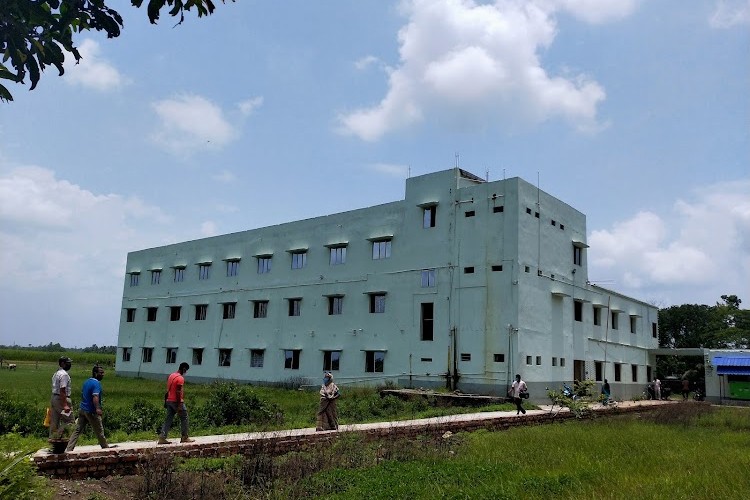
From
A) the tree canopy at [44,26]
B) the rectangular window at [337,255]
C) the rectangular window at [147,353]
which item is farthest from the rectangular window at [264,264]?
the tree canopy at [44,26]

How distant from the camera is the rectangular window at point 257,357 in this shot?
3484cm

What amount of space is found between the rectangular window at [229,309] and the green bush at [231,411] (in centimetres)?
2052

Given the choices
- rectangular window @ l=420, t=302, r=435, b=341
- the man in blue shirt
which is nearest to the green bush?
the man in blue shirt

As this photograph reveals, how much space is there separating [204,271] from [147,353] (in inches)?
308

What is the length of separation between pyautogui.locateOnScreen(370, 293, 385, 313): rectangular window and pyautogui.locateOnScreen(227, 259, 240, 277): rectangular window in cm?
1088

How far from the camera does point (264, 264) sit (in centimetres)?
3619

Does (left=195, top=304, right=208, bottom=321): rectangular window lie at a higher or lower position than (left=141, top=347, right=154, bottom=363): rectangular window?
higher

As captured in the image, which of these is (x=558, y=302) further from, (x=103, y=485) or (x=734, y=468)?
(x=103, y=485)

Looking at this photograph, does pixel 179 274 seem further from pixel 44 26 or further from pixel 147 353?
pixel 44 26

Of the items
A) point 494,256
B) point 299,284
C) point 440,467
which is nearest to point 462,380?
point 494,256

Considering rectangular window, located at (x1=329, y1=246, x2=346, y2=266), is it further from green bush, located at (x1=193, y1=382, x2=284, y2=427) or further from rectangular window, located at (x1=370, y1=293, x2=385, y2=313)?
green bush, located at (x1=193, y1=382, x2=284, y2=427)

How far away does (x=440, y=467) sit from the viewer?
10547mm

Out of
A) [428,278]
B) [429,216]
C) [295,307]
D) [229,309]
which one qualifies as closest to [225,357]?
[229,309]

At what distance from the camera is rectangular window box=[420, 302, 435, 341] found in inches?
1103
